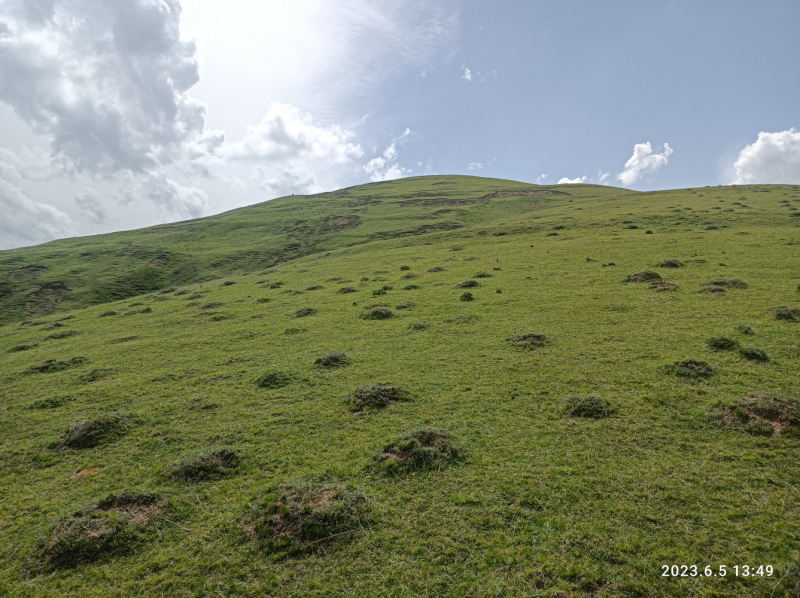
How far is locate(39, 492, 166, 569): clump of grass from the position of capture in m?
7.51

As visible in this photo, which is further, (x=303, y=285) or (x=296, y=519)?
(x=303, y=285)

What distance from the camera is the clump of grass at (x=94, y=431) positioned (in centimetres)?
1196

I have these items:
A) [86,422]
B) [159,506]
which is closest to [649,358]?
[159,506]

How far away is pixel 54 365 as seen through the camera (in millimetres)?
20484

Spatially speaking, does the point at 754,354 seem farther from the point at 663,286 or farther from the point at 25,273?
the point at 25,273

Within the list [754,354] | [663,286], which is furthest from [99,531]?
[663,286]

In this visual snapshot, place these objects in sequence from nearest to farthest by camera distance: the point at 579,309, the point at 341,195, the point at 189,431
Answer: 1. the point at 189,431
2. the point at 579,309
3. the point at 341,195

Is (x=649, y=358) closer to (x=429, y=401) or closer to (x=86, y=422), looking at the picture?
(x=429, y=401)

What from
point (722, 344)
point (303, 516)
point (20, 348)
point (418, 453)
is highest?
point (20, 348)

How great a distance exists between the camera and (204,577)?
6.97 m

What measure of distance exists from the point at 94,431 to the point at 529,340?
16668mm

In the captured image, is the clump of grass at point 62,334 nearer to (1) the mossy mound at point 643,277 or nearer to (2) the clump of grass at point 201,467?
(2) the clump of grass at point 201,467

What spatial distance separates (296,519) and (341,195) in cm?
13824

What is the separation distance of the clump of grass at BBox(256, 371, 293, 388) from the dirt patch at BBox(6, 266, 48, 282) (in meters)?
72.9
